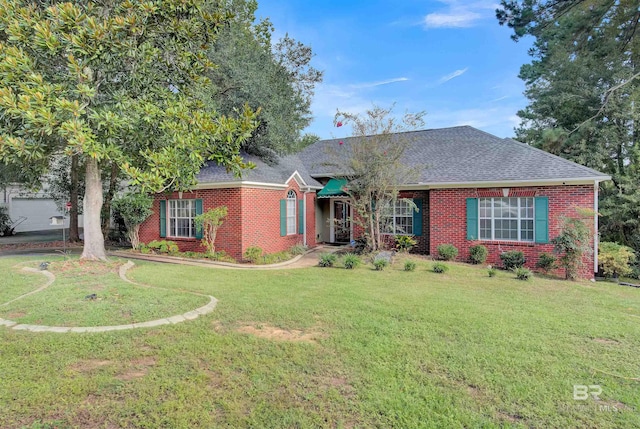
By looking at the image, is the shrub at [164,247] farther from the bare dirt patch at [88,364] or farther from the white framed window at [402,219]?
the bare dirt patch at [88,364]

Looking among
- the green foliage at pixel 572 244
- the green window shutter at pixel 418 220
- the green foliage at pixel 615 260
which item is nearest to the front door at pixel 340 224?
the green window shutter at pixel 418 220

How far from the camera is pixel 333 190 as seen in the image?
18062mm

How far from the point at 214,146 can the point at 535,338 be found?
31.8ft

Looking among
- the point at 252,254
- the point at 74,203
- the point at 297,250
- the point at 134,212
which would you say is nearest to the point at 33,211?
the point at 74,203

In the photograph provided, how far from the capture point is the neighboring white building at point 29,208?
25828 mm

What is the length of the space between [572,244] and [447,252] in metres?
4.22

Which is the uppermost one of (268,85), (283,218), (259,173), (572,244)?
(268,85)

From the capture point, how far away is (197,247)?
15.2 meters

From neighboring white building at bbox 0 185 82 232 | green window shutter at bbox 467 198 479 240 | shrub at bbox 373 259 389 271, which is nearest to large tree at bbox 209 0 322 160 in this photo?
shrub at bbox 373 259 389 271

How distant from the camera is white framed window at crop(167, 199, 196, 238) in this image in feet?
51.2

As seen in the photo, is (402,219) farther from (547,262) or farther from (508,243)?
(547,262)

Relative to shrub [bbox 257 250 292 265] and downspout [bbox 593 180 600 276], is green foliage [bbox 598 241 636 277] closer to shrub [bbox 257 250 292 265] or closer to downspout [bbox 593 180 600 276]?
downspout [bbox 593 180 600 276]

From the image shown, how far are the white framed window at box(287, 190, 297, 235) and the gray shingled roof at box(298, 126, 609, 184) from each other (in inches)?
82.8

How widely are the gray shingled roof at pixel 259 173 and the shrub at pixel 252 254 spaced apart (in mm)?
2738
